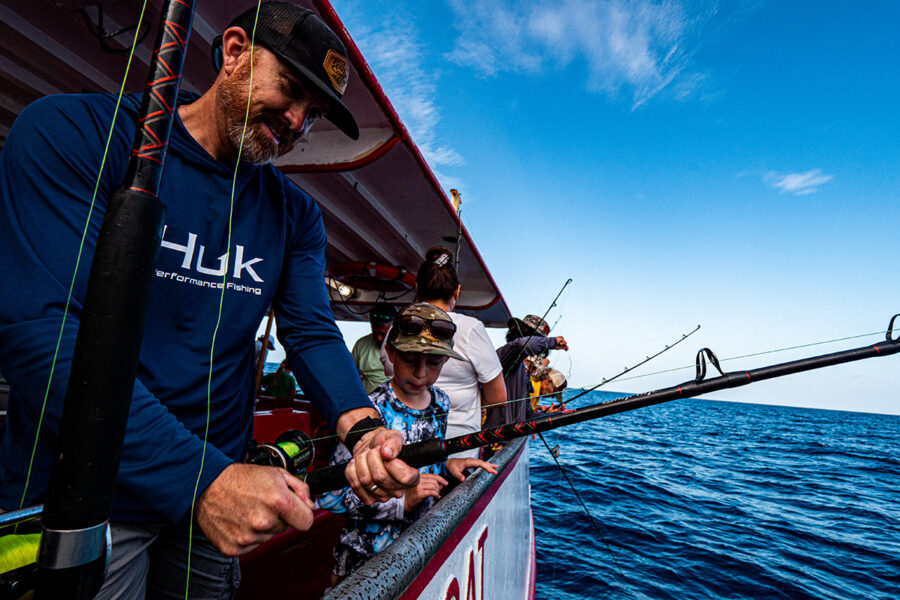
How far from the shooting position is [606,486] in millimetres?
10938

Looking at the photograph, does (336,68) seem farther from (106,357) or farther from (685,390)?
(685,390)

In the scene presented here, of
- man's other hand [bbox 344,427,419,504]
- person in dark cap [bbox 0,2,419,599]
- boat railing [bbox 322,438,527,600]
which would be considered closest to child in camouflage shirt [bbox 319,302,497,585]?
boat railing [bbox 322,438,527,600]

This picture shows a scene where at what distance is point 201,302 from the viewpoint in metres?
1.11

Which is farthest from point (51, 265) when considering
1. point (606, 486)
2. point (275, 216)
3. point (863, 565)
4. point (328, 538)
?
point (606, 486)

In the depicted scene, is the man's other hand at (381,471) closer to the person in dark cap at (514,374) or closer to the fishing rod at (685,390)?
the fishing rod at (685,390)

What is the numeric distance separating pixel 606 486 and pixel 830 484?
33.0 ft

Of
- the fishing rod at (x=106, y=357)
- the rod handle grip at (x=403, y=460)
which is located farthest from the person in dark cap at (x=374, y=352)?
the fishing rod at (x=106, y=357)

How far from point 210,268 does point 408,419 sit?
1.34 meters

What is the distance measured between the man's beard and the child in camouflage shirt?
3.88 ft

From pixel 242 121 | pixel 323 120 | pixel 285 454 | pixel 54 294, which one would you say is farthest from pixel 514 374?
pixel 54 294

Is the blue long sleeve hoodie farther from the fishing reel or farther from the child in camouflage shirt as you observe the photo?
the child in camouflage shirt

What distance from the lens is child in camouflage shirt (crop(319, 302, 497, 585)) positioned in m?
1.86

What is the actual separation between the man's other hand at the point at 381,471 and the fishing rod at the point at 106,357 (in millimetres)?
618

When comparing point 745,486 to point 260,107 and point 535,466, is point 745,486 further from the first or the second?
point 260,107
